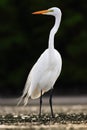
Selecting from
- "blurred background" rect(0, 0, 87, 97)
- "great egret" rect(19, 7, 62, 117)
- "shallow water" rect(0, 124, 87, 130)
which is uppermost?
"blurred background" rect(0, 0, 87, 97)

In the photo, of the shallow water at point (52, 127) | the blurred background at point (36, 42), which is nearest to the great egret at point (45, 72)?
the shallow water at point (52, 127)

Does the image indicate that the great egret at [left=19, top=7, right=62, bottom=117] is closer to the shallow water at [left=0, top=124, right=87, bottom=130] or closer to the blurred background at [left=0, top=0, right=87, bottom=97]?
the shallow water at [left=0, top=124, right=87, bottom=130]

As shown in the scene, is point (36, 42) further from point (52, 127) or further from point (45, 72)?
point (52, 127)

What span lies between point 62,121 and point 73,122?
0.22m

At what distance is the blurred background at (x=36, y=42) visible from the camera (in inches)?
1013

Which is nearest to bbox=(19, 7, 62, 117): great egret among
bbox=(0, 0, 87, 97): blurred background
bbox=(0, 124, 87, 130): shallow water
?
bbox=(0, 124, 87, 130): shallow water

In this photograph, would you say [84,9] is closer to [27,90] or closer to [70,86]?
[70,86]

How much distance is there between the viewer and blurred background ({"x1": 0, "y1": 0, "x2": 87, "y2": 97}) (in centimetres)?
2572

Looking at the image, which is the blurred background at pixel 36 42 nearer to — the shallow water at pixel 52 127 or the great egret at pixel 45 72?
the great egret at pixel 45 72

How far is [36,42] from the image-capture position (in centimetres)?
2656

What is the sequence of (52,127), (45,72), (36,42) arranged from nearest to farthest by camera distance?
1. (52,127)
2. (45,72)
3. (36,42)

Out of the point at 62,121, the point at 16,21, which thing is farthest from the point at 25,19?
the point at 62,121

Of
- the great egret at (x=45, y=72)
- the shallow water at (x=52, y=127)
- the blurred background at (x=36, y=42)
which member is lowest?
the shallow water at (x=52, y=127)

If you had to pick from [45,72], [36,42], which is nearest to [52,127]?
[45,72]
